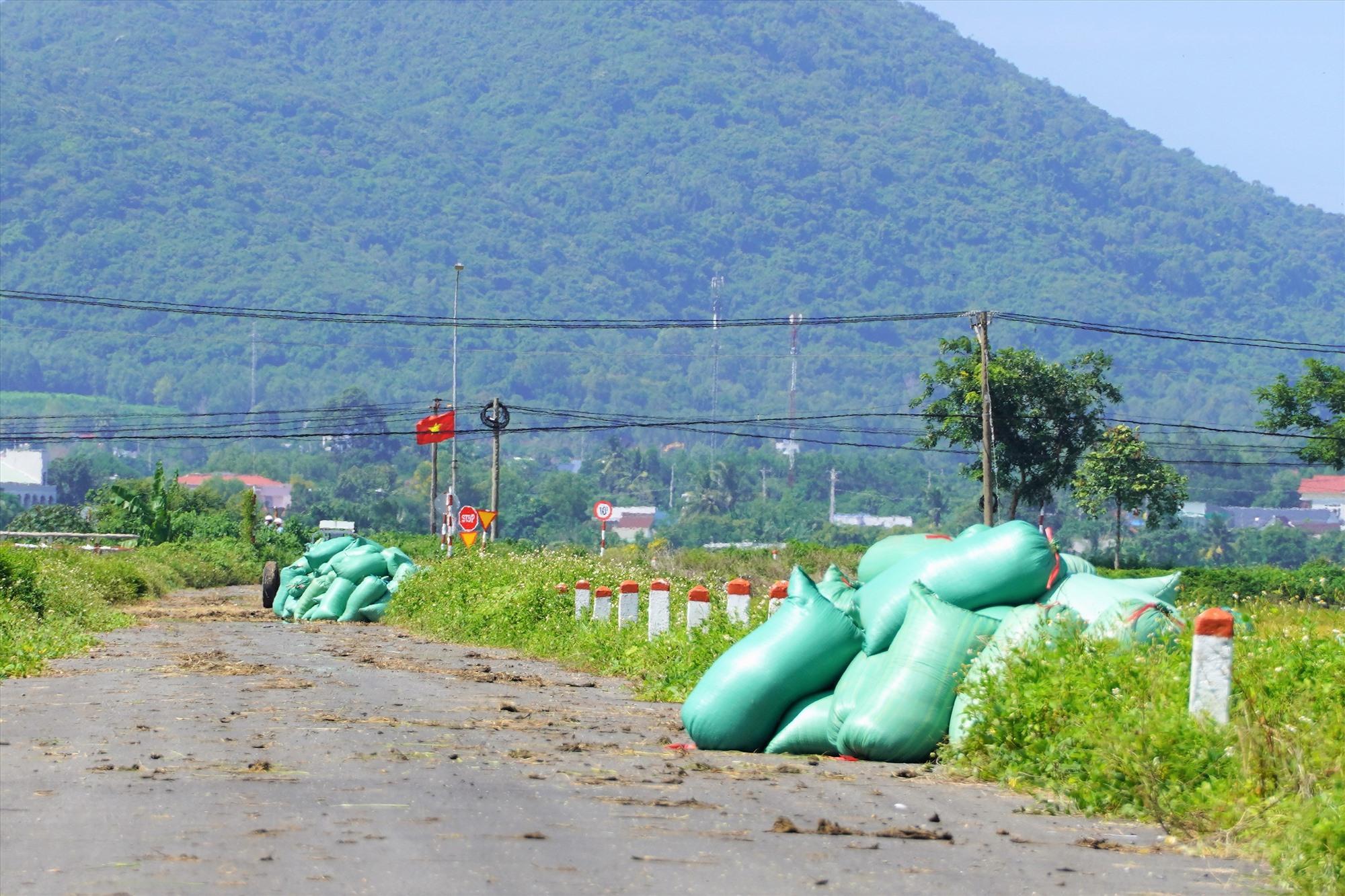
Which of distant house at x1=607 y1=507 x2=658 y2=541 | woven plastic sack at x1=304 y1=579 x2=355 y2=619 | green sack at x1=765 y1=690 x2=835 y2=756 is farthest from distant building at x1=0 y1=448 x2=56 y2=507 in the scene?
green sack at x1=765 y1=690 x2=835 y2=756

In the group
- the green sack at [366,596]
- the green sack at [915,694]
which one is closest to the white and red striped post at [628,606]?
the green sack at [915,694]

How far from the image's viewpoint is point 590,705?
1173cm

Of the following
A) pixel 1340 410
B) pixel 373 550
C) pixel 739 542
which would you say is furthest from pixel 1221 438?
pixel 373 550

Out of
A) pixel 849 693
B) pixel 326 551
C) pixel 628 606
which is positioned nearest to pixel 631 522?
pixel 326 551

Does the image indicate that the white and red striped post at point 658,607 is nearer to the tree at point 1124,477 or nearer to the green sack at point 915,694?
the green sack at point 915,694

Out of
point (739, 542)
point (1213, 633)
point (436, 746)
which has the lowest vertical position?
point (739, 542)

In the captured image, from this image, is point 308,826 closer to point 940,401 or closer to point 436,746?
point 436,746

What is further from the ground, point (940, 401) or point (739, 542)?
point (940, 401)

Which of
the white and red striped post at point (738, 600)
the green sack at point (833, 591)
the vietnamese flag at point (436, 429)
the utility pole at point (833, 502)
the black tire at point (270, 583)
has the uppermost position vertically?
the vietnamese flag at point (436, 429)

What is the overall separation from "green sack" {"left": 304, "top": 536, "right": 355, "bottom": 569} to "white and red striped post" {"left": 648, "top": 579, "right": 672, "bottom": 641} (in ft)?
45.3

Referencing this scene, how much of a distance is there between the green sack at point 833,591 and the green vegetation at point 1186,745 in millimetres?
1544

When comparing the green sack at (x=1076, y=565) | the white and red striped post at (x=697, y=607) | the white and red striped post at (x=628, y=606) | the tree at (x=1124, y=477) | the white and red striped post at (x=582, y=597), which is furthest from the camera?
the tree at (x=1124, y=477)

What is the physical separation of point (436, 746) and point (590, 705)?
3.21m

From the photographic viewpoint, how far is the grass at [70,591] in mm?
15672
